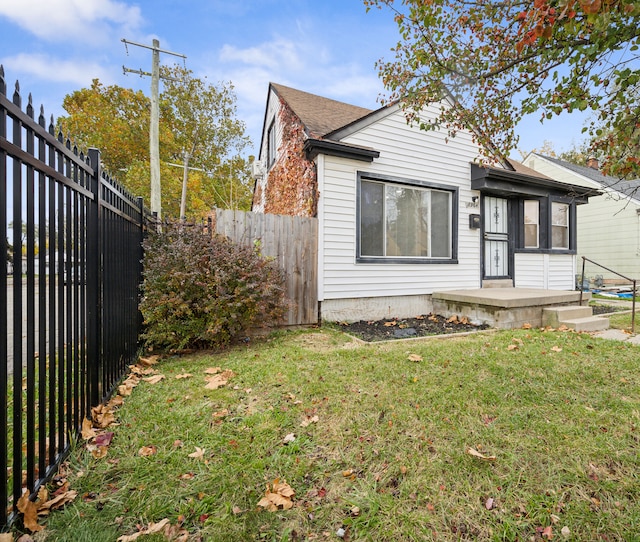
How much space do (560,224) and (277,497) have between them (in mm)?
10318

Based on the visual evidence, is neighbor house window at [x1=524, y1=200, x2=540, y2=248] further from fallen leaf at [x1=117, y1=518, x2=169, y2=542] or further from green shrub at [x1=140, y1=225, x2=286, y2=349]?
fallen leaf at [x1=117, y1=518, x2=169, y2=542]

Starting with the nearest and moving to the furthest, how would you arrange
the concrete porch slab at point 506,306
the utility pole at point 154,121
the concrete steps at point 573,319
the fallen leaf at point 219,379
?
the fallen leaf at point 219,379 < the concrete steps at point 573,319 < the concrete porch slab at point 506,306 < the utility pole at point 154,121

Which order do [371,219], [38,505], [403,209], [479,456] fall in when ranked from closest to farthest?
[38,505] → [479,456] → [371,219] → [403,209]

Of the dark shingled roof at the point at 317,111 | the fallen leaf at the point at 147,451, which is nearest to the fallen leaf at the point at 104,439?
the fallen leaf at the point at 147,451

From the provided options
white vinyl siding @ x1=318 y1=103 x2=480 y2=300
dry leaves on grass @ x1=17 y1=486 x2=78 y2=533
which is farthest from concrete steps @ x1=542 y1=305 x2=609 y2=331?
dry leaves on grass @ x1=17 y1=486 x2=78 y2=533

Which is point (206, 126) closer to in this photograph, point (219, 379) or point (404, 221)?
point (404, 221)

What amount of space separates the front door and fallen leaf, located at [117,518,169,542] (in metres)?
7.97

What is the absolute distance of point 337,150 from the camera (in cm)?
600

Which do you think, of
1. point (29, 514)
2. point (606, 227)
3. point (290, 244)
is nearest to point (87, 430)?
point (29, 514)

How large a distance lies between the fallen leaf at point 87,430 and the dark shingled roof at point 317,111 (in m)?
5.45

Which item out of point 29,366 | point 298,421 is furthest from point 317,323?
point 29,366

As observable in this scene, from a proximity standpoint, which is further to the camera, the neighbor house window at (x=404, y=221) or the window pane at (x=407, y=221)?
the window pane at (x=407, y=221)

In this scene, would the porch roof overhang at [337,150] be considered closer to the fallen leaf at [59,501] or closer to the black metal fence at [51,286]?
the black metal fence at [51,286]

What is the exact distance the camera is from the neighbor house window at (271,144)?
929 cm
